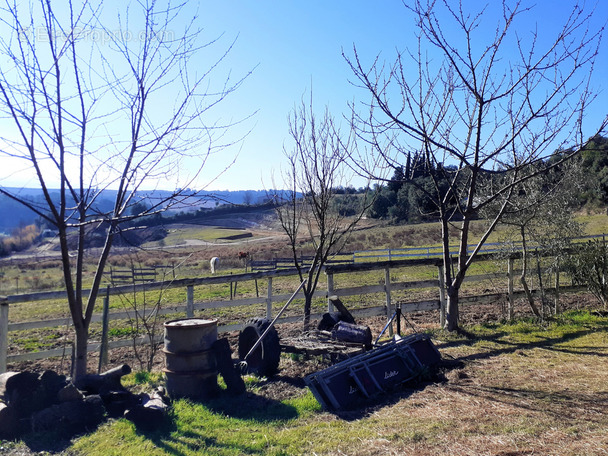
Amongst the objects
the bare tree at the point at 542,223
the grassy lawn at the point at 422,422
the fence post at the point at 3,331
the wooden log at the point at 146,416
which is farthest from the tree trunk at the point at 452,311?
the fence post at the point at 3,331

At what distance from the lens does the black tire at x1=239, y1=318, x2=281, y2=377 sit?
634 cm

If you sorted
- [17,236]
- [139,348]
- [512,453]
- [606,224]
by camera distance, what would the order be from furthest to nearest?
[606,224] < [17,236] < [139,348] < [512,453]

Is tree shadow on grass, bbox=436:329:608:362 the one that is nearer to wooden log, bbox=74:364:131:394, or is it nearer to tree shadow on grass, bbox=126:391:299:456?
tree shadow on grass, bbox=126:391:299:456

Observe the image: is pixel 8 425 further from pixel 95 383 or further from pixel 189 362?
pixel 189 362

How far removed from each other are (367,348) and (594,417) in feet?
9.33

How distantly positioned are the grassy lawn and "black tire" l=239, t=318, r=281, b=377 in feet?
0.80

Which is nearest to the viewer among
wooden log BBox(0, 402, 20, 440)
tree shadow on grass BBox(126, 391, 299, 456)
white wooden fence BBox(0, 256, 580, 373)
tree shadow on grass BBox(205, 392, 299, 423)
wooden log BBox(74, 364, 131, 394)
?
tree shadow on grass BBox(126, 391, 299, 456)

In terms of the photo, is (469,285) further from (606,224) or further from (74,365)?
(606,224)

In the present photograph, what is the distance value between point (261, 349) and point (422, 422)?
2.73 m

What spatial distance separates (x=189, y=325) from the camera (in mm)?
5641

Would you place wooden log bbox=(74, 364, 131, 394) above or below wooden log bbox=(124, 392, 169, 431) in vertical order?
above

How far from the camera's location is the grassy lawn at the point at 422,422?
3.92 meters

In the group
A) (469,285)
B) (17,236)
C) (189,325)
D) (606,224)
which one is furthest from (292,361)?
(606,224)

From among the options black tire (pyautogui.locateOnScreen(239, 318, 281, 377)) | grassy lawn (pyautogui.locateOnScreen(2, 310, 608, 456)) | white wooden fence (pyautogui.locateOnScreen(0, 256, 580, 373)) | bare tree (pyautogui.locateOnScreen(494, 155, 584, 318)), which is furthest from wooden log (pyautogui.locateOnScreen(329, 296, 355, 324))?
bare tree (pyautogui.locateOnScreen(494, 155, 584, 318))
